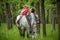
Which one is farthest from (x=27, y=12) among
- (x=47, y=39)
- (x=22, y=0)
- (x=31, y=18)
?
(x=22, y=0)

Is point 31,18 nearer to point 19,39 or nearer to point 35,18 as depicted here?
point 35,18

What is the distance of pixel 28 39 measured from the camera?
1143 cm

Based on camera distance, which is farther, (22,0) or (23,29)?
(22,0)

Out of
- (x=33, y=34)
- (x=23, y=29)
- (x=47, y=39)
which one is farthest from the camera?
(x=23, y=29)

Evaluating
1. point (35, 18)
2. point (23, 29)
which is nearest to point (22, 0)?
point (23, 29)

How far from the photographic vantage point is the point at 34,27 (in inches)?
414

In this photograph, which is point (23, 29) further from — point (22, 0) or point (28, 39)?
point (22, 0)

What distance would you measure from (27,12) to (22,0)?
380 centimetres

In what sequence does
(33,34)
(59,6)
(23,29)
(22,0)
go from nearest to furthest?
(59,6)
(33,34)
(23,29)
(22,0)

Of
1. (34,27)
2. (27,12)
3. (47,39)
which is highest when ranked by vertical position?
(27,12)

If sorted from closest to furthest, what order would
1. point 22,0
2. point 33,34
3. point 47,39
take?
point 33,34 → point 47,39 → point 22,0

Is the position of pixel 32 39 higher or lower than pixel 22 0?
lower

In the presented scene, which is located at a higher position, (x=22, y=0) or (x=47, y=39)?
(x=22, y=0)

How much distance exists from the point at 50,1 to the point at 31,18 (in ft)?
4.51
